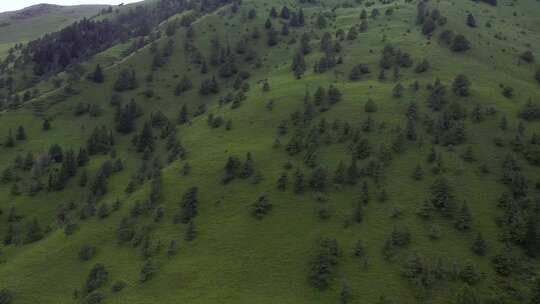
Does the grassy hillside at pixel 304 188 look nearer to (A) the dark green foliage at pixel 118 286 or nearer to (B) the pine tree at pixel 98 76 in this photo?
(A) the dark green foliage at pixel 118 286

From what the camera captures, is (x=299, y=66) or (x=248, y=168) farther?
(x=299, y=66)

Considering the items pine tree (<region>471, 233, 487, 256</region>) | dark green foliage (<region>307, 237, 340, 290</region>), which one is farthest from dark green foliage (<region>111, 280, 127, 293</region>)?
pine tree (<region>471, 233, 487, 256</region>)

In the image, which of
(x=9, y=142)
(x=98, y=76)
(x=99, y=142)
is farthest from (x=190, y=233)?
(x=98, y=76)

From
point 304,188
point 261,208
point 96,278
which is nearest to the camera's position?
point 96,278

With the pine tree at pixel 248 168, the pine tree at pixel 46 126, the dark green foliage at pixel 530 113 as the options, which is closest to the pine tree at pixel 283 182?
the pine tree at pixel 248 168

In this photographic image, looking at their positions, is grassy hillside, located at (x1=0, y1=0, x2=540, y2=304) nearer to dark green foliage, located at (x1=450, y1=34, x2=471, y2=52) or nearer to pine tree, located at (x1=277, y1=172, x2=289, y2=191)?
pine tree, located at (x1=277, y1=172, x2=289, y2=191)

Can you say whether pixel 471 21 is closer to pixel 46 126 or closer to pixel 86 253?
pixel 86 253

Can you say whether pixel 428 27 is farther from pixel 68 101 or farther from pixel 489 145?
pixel 68 101

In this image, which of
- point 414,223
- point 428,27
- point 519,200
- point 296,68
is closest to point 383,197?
point 414,223
